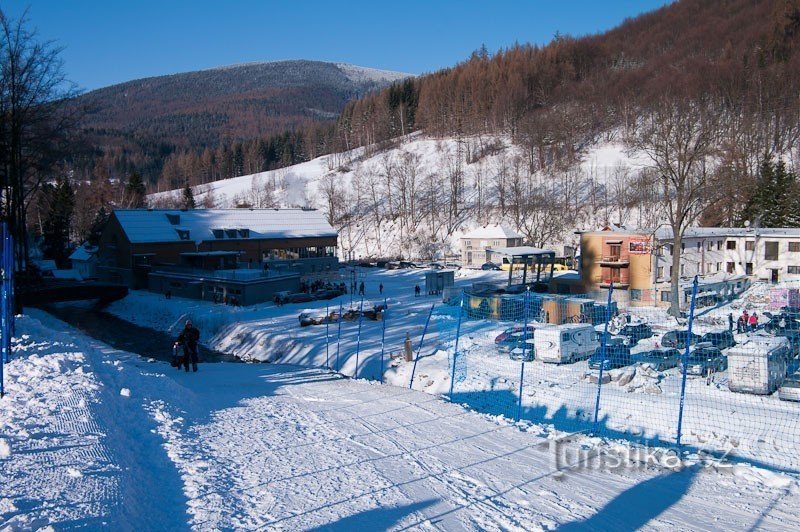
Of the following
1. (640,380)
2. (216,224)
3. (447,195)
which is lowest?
(640,380)

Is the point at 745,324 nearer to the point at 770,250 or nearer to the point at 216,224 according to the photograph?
the point at 770,250

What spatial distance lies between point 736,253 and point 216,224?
39.6m

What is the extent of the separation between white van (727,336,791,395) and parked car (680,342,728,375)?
1156 mm

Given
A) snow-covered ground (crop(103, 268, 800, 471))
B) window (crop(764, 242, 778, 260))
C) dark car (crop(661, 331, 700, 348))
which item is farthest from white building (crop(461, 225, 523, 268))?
dark car (crop(661, 331, 700, 348))

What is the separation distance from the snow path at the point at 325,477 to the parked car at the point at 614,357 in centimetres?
852

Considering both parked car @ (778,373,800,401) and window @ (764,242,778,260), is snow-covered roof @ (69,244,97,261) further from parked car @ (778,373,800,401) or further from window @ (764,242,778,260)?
parked car @ (778,373,800,401)

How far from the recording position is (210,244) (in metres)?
49.1

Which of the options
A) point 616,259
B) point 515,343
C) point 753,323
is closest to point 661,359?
point 515,343

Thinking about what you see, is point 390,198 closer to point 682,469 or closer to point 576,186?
point 576,186

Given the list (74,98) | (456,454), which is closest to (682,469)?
(456,454)

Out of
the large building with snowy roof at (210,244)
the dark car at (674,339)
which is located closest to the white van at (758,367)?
the dark car at (674,339)

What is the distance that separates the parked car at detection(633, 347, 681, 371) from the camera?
18047 mm

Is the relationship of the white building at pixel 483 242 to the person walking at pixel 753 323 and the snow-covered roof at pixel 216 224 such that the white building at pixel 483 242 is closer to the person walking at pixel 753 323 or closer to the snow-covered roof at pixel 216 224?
the snow-covered roof at pixel 216 224

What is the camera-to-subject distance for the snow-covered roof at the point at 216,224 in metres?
47.5
